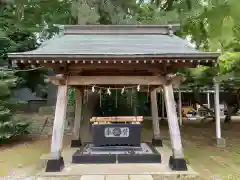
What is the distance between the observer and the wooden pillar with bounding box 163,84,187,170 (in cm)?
622

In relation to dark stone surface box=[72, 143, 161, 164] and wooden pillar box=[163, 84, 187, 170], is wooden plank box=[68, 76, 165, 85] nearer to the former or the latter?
wooden pillar box=[163, 84, 187, 170]

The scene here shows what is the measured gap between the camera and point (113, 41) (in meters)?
7.72

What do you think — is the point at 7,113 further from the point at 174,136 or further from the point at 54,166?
the point at 174,136

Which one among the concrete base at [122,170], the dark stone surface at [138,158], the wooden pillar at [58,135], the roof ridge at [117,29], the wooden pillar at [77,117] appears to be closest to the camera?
the concrete base at [122,170]

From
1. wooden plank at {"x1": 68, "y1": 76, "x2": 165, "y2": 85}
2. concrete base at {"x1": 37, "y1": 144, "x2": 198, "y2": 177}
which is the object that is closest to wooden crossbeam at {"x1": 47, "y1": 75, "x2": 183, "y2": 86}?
wooden plank at {"x1": 68, "y1": 76, "x2": 165, "y2": 85}

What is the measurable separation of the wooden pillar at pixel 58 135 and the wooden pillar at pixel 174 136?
94.6 inches

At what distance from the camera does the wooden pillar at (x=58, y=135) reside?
619cm

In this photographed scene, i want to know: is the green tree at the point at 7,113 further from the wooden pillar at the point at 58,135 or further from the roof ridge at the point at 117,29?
the wooden pillar at the point at 58,135

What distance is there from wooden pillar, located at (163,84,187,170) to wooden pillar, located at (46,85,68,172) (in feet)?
7.88

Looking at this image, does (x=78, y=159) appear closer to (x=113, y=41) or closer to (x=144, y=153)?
(x=144, y=153)

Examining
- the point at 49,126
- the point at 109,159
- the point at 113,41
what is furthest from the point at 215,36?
the point at 49,126

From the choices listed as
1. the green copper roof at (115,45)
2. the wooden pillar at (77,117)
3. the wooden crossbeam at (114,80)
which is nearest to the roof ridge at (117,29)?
the green copper roof at (115,45)

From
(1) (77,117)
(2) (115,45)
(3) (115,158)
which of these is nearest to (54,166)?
(3) (115,158)

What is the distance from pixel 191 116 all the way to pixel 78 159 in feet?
50.0
